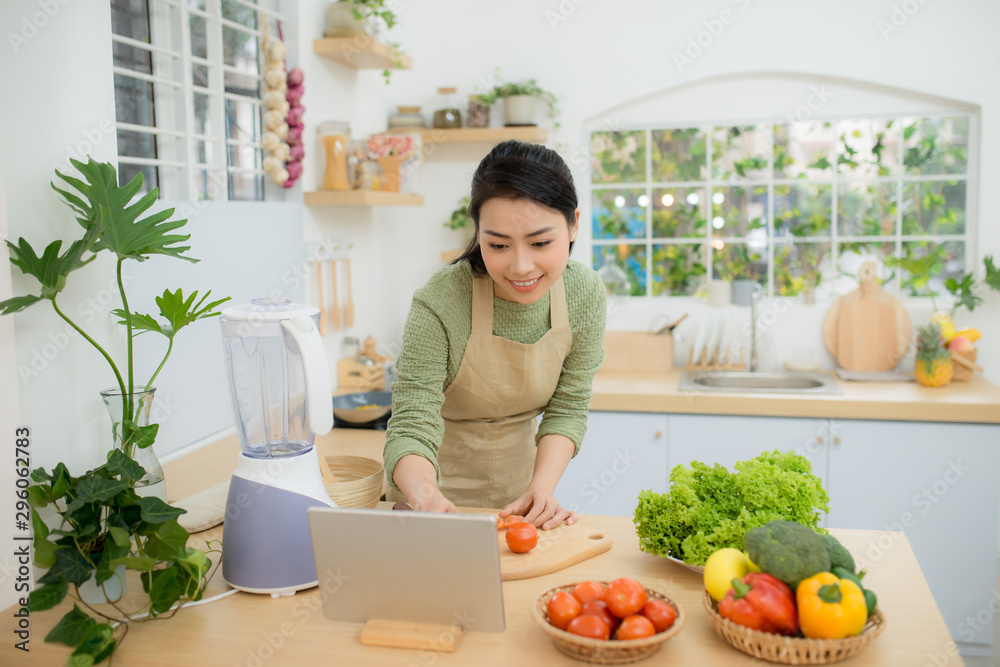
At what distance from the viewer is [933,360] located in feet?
9.90

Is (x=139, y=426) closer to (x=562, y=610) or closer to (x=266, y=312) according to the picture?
(x=266, y=312)

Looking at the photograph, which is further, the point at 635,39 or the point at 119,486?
the point at 635,39

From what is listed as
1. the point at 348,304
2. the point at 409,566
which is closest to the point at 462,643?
the point at 409,566

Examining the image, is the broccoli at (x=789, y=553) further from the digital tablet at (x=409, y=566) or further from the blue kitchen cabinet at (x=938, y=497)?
the blue kitchen cabinet at (x=938, y=497)

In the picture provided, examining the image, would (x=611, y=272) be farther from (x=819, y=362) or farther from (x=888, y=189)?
(x=888, y=189)

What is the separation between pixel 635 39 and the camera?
136 inches

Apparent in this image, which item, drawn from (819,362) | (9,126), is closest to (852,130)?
(819,362)

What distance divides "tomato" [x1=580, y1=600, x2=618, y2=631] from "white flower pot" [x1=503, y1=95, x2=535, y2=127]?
2.65m

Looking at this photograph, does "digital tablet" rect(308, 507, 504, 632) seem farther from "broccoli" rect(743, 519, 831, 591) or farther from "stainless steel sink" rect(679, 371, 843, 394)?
"stainless steel sink" rect(679, 371, 843, 394)

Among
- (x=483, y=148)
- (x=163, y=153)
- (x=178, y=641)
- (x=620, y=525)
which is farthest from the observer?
(x=483, y=148)

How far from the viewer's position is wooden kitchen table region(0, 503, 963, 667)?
44.6 inches

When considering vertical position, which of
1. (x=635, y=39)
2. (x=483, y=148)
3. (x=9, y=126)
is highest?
(x=635, y=39)

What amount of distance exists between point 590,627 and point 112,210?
1071 mm

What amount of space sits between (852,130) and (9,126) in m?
3.10
